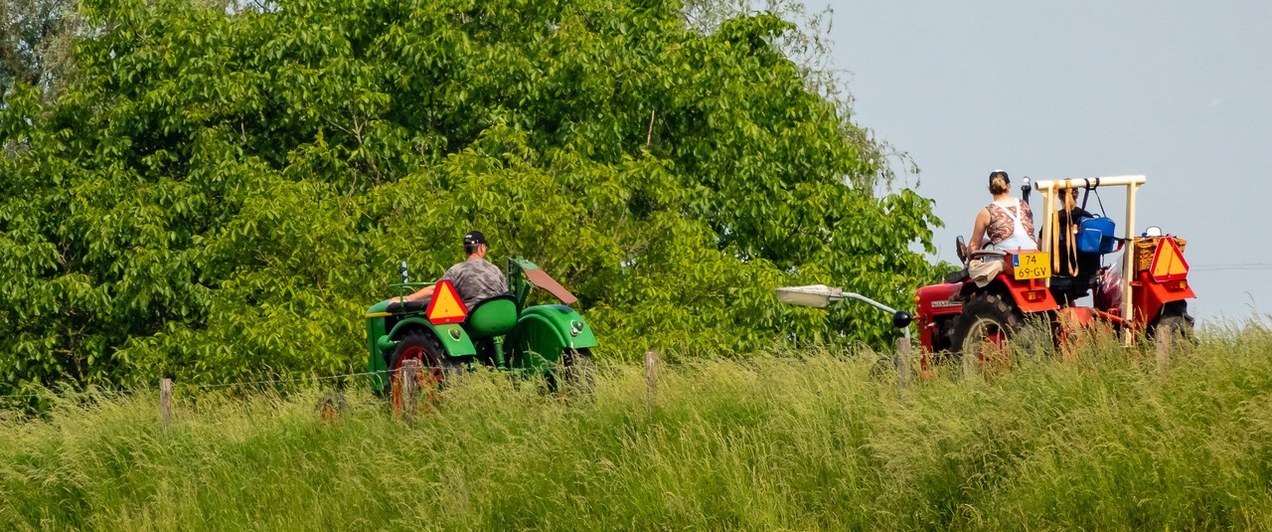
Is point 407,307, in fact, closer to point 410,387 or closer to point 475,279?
point 475,279

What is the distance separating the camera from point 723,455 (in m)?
13.3

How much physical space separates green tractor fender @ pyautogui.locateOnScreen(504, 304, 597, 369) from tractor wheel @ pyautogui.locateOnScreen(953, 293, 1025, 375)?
3.03 meters

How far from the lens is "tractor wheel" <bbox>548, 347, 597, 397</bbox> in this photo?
1473 centimetres

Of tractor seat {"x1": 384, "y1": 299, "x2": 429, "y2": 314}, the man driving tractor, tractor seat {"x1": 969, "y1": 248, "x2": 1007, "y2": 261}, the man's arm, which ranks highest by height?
tractor seat {"x1": 969, "y1": 248, "x2": 1007, "y2": 261}

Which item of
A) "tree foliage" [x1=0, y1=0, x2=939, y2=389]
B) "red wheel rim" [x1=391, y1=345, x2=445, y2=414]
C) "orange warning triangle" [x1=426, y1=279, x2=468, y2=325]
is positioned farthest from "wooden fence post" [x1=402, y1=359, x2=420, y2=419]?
"tree foliage" [x1=0, y1=0, x2=939, y2=389]

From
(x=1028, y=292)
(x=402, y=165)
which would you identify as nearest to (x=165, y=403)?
(x=1028, y=292)

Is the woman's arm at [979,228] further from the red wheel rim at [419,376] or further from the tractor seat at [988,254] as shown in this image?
the red wheel rim at [419,376]

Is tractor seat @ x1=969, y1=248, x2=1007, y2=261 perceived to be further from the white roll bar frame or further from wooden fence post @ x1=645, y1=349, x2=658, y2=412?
wooden fence post @ x1=645, y1=349, x2=658, y2=412

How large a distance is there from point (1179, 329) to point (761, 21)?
14815mm

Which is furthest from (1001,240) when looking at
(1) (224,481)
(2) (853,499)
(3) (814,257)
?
(3) (814,257)

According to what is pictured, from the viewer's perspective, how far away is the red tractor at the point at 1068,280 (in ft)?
44.8

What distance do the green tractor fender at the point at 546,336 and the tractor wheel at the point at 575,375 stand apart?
7cm

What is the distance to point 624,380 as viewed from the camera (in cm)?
1466

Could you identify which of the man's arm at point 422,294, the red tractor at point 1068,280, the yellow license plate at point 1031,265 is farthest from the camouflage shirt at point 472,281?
the yellow license plate at point 1031,265
